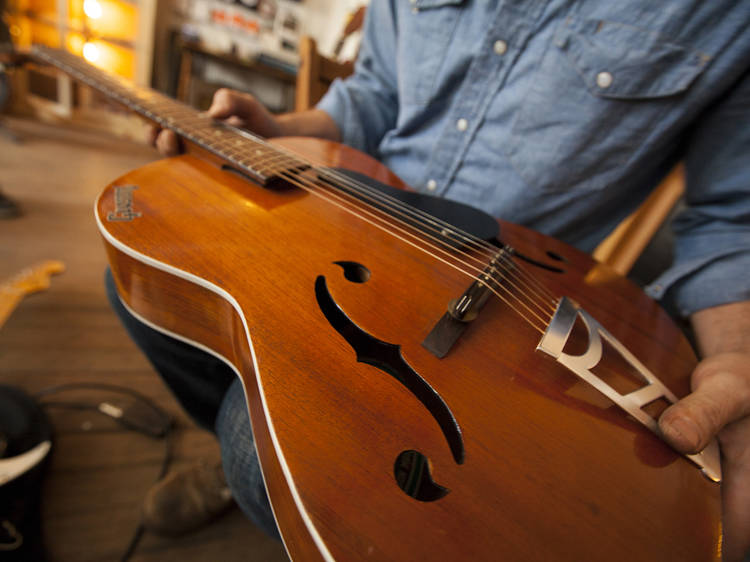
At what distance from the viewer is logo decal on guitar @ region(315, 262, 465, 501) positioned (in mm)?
266

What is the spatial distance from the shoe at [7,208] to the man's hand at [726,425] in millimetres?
2253

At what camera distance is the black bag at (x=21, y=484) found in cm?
60

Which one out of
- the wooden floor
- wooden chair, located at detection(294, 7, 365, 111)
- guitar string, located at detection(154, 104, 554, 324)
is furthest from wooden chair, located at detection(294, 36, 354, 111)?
the wooden floor

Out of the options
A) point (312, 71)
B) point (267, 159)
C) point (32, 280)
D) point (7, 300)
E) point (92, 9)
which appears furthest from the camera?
point (92, 9)

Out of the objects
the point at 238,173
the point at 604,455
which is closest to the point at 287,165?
the point at 238,173

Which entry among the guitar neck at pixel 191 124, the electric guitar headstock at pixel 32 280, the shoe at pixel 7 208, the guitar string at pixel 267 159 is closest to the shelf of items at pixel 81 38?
the shoe at pixel 7 208

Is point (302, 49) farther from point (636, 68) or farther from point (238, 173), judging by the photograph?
point (636, 68)

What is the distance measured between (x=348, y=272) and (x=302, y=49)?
1185 mm

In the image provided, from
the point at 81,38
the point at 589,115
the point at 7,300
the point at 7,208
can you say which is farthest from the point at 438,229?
the point at 81,38

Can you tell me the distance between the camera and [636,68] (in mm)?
586

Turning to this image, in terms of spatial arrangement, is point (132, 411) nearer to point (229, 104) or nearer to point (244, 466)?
point (244, 466)

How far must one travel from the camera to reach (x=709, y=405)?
348 mm

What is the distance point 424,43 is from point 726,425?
86 cm

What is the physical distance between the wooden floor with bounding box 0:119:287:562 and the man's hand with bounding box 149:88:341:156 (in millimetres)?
699
